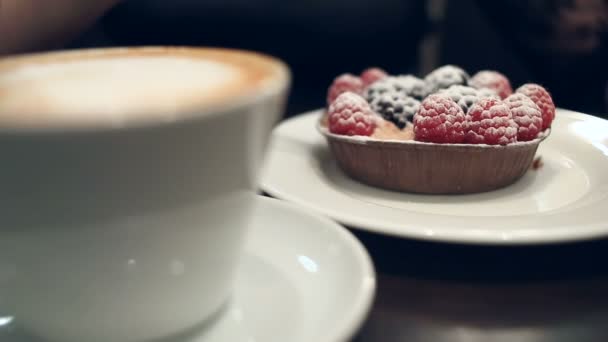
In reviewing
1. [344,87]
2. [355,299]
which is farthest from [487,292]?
[344,87]

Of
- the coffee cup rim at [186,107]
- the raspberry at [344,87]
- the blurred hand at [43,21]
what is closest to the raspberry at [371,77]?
the raspberry at [344,87]

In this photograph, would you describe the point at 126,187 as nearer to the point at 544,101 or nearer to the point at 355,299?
the point at 355,299

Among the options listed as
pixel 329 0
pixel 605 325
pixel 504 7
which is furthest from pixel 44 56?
pixel 504 7

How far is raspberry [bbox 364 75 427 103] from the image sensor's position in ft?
2.68

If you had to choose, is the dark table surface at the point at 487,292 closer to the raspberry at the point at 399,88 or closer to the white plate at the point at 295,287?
the white plate at the point at 295,287

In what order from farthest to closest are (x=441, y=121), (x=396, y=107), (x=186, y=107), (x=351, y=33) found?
(x=351, y=33), (x=396, y=107), (x=441, y=121), (x=186, y=107)

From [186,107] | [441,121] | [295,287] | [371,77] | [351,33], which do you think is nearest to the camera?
[186,107]

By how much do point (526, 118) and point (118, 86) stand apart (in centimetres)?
50

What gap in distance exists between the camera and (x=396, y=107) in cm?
77

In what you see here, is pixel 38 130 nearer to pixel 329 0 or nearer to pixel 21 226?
pixel 21 226

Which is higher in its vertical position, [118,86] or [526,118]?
[118,86]

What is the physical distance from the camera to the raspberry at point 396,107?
77cm

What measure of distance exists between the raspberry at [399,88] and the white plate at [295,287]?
0.38 metres

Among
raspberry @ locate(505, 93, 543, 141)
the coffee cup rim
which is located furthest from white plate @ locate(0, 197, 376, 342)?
raspberry @ locate(505, 93, 543, 141)
